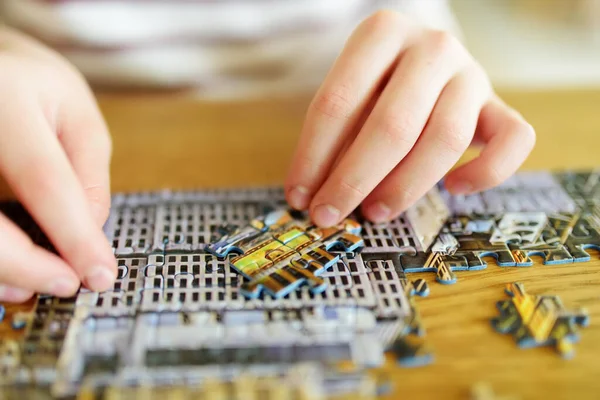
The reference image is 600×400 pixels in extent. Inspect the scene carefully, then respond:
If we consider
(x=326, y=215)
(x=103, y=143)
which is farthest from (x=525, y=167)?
(x=103, y=143)

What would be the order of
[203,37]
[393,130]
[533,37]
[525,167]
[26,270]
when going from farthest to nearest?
1. [533,37]
2. [203,37]
3. [525,167]
4. [393,130]
5. [26,270]

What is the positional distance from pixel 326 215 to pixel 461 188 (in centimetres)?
20

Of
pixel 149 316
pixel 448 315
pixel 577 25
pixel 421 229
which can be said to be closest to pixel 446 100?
pixel 421 229

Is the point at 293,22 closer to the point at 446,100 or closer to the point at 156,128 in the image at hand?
the point at 156,128

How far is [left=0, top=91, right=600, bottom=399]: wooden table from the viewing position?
0.48 metres

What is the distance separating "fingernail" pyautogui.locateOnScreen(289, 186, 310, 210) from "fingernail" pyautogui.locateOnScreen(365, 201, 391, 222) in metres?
0.08

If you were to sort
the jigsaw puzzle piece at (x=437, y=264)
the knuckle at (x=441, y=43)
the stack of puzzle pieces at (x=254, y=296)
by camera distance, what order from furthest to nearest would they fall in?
the knuckle at (x=441, y=43), the jigsaw puzzle piece at (x=437, y=264), the stack of puzzle pieces at (x=254, y=296)

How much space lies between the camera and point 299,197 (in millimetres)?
669

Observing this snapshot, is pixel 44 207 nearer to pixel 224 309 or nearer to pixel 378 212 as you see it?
pixel 224 309

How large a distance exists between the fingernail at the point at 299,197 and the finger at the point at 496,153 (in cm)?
20

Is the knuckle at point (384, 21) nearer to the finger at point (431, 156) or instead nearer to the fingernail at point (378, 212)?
the finger at point (431, 156)

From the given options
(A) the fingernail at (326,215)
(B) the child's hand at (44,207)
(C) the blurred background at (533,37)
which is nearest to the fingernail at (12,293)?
(B) the child's hand at (44,207)

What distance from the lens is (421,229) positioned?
0.66 metres

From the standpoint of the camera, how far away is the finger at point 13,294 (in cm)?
53
